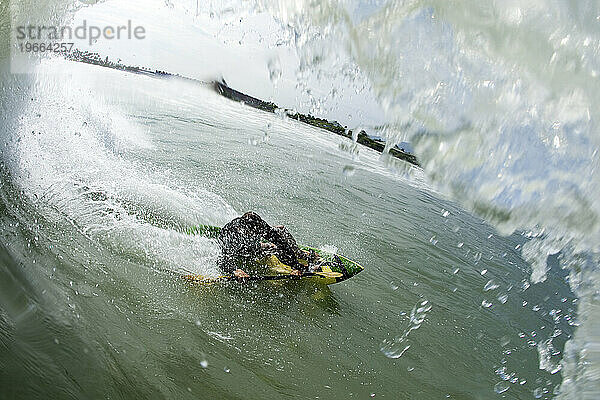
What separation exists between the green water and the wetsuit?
1.17ft

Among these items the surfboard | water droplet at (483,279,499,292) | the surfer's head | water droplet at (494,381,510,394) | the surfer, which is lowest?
water droplet at (483,279,499,292)

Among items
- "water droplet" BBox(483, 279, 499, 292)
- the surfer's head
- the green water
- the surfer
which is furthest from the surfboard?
"water droplet" BBox(483, 279, 499, 292)

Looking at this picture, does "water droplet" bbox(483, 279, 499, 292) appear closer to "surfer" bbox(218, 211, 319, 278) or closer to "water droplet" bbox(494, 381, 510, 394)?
"water droplet" bbox(494, 381, 510, 394)

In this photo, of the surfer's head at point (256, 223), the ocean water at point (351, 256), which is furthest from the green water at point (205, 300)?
the surfer's head at point (256, 223)

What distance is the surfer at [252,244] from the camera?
700 cm

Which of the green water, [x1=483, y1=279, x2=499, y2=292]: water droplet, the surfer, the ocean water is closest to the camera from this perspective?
the ocean water

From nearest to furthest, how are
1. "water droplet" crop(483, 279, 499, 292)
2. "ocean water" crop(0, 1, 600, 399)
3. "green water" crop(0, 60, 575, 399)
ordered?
"ocean water" crop(0, 1, 600, 399) < "green water" crop(0, 60, 575, 399) < "water droplet" crop(483, 279, 499, 292)

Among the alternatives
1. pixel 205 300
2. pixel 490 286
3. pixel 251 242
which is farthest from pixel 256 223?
pixel 490 286

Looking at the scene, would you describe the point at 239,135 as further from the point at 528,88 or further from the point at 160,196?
the point at 528,88

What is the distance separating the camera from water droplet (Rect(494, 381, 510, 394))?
22.6 ft

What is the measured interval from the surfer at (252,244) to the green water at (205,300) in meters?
0.32

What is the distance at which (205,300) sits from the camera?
6.07 metres

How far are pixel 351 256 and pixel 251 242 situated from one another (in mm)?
4399

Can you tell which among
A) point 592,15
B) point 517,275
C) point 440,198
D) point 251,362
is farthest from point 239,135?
point 592,15
